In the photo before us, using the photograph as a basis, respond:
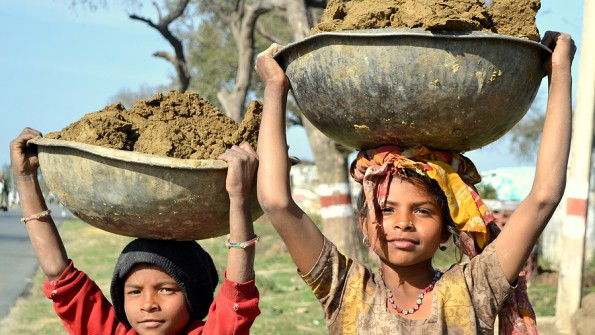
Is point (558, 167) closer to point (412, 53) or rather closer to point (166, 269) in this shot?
point (412, 53)

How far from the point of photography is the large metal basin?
264cm

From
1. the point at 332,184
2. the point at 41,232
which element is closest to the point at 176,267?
the point at 41,232

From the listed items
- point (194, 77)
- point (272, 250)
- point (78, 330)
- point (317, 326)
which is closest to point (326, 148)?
point (317, 326)

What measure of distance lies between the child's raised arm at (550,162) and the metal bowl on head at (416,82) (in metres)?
0.06

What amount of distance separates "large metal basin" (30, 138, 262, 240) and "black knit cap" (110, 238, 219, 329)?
16cm

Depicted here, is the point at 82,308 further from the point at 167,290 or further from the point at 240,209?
the point at 240,209

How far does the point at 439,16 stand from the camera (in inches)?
95.3

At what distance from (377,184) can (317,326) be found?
5.72m

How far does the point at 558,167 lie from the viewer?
2.66 metres

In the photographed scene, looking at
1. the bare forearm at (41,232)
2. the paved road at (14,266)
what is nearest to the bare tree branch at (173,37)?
the paved road at (14,266)

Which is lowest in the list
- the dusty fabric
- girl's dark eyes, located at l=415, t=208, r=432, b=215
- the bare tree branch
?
the dusty fabric

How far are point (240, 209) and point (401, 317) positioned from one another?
0.64 meters

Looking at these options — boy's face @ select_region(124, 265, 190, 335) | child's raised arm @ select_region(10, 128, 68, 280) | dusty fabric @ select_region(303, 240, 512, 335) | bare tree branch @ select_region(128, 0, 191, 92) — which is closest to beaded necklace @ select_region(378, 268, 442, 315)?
dusty fabric @ select_region(303, 240, 512, 335)

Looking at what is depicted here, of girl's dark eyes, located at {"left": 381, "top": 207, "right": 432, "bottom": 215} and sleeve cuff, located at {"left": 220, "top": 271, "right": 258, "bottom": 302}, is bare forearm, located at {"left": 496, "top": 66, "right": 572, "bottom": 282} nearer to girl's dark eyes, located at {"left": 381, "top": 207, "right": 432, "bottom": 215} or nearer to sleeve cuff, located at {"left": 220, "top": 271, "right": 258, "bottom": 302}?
girl's dark eyes, located at {"left": 381, "top": 207, "right": 432, "bottom": 215}
